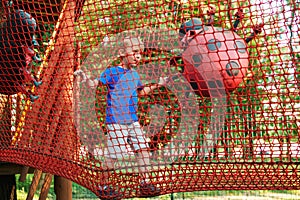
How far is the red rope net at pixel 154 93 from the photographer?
6.26 ft

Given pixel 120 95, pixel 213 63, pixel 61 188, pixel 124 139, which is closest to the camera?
pixel 213 63

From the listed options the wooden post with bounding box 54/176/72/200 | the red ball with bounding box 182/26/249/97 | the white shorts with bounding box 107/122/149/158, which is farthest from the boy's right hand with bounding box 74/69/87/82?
the wooden post with bounding box 54/176/72/200

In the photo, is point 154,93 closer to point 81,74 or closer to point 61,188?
point 81,74

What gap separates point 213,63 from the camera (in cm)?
198

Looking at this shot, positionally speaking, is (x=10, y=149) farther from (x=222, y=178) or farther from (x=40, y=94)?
(x=222, y=178)

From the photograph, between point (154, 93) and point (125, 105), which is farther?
point (154, 93)

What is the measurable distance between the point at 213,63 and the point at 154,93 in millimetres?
310

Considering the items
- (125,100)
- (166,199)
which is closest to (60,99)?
(125,100)

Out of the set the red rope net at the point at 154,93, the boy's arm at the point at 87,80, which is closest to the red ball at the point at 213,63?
the red rope net at the point at 154,93

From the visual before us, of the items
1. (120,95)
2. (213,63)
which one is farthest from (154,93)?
(213,63)

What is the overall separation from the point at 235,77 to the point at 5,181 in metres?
2.04

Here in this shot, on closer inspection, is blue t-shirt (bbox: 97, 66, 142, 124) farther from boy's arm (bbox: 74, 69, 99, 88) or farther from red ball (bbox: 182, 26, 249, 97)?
red ball (bbox: 182, 26, 249, 97)

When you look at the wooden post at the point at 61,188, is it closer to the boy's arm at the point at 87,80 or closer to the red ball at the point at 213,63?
the boy's arm at the point at 87,80

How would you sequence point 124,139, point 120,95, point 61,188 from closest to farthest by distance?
1. point 124,139
2. point 120,95
3. point 61,188
